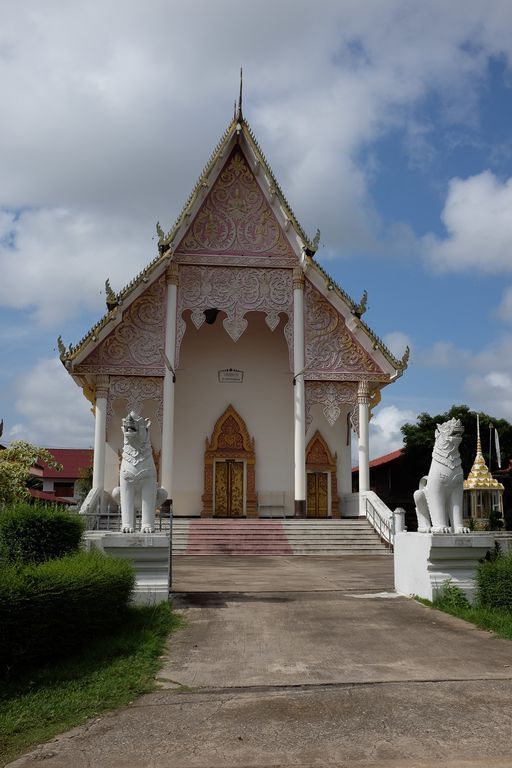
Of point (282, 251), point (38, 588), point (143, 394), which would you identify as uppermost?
point (282, 251)

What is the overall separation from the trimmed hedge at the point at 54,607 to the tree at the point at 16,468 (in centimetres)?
569

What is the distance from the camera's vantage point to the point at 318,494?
67.6ft

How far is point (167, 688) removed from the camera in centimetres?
443

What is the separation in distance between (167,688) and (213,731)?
88cm

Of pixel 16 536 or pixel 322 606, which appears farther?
pixel 322 606

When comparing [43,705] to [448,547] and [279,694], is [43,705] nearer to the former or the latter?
[279,694]

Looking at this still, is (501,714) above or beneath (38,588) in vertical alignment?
beneath

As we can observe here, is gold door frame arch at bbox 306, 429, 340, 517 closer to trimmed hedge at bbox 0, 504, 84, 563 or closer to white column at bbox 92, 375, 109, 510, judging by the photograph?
white column at bbox 92, 375, 109, 510

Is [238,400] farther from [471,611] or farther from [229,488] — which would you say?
[471,611]

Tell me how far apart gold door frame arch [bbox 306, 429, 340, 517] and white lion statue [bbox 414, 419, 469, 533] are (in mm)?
13141

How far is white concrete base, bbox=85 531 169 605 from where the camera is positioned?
273 inches

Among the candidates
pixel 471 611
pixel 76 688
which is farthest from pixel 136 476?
pixel 471 611

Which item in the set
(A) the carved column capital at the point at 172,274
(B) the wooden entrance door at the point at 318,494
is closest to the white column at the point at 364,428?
(B) the wooden entrance door at the point at 318,494

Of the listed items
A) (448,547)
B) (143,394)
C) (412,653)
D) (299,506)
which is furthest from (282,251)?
(412,653)
